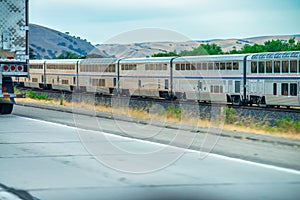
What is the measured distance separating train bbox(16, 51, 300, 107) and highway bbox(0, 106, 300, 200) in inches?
673

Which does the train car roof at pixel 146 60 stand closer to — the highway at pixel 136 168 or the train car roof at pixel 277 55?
the train car roof at pixel 277 55

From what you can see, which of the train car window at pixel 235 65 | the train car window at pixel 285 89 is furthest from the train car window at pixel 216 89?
the train car window at pixel 285 89

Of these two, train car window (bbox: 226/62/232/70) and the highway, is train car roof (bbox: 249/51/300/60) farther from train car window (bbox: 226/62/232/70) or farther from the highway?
the highway

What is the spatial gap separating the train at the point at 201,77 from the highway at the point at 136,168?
1711cm

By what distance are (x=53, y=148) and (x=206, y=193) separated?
6.22m

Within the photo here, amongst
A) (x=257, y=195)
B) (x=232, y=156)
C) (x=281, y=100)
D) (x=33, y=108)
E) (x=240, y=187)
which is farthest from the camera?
(x=281, y=100)

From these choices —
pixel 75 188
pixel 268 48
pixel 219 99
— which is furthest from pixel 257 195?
pixel 268 48

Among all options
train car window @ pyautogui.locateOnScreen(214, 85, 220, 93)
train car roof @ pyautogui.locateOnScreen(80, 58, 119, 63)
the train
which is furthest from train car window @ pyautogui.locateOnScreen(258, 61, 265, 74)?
train car roof @ pyautogui.locateOnScreen(80, 58, 119, 63)

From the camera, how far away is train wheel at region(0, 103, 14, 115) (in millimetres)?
25859

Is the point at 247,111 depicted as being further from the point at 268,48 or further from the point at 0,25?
the point at 268,48

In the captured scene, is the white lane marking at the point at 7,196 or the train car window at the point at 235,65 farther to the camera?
the train car window at the point at 235,65

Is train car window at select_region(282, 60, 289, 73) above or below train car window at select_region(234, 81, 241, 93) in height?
above

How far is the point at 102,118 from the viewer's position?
24.2 metres

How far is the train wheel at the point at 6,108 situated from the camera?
84.8ft
